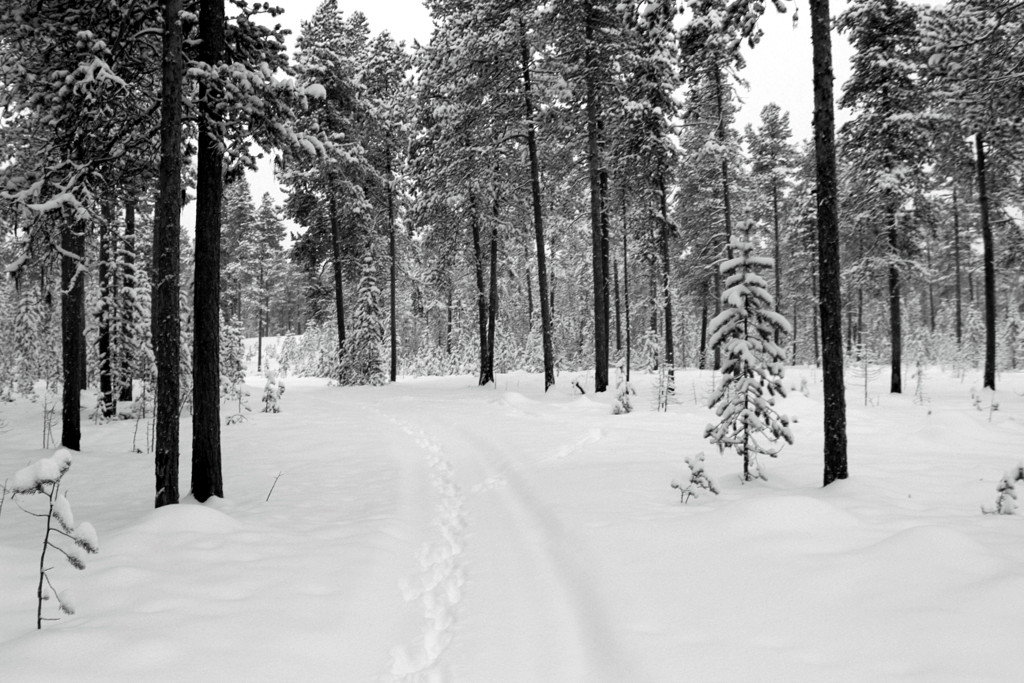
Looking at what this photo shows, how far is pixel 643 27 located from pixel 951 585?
8.24 meters

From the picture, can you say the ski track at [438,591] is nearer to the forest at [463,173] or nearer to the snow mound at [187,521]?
the snow mound at [187,521]

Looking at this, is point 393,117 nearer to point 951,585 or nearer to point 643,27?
point 643,27

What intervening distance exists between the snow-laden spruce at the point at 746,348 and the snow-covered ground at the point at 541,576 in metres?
0.78

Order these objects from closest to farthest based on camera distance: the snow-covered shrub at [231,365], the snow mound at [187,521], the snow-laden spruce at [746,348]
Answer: the snow mound at [187,521] < the snow-laden spruce at [746,348] < the snow-covered shrub at [231,365]

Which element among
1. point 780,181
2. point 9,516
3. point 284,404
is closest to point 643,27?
point 9,516

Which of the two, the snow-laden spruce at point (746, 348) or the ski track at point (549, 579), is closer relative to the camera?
the ski track at point (549, 579)

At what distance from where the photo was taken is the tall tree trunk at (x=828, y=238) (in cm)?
662

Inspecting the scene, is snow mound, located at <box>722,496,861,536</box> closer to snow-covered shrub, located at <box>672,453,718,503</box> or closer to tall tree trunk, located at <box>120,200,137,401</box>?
snow-covered shrub, located at <box>672,453,718,503</box>

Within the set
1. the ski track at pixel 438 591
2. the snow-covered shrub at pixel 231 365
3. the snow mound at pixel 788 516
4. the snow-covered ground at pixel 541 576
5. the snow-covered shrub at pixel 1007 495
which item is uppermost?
the snow-covered shrub at pixel 231 365

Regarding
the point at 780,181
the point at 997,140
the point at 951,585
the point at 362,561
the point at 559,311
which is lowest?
the point at 362,561

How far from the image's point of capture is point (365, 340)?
25891 millimetres

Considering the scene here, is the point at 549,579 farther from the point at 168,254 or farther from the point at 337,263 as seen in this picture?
the point at 337,263

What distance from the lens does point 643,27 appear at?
28.2 feet

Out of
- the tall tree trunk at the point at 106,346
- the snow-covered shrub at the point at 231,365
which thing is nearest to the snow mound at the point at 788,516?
the snow-covered shrub at the point at 231,365
